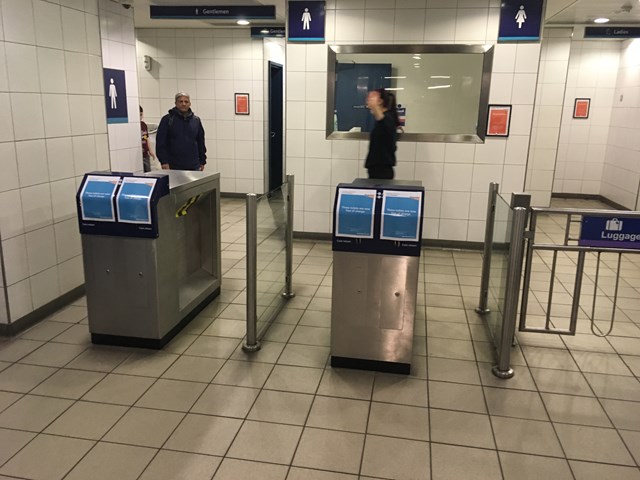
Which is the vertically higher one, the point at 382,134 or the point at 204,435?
the point at 382,134

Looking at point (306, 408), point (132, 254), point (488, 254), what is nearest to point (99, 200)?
point (132, 254)

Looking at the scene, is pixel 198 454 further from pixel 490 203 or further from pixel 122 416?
pixel 490 203

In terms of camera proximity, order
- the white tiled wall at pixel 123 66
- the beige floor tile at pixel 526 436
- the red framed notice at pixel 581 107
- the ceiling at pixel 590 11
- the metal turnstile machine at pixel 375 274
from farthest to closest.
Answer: the red framed notice at pixel 581 107, the ceiling at pixel 590 11, the white tiled wall at pixel 123 66, the metal turnstile machine at pixel 375 274, the beige floor tile at pixel 526 436

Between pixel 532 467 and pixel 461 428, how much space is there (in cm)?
39

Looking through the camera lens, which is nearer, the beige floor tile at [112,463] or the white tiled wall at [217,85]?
the beige floor tile at [112,463]

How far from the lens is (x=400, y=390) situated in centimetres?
306

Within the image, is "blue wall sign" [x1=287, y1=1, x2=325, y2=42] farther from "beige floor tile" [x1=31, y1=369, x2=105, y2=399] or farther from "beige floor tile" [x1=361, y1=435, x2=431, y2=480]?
"beige floor tile" [x1=361, y1=435, x2=431, y2=480]

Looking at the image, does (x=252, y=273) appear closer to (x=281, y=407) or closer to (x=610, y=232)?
(x=281, y=407)

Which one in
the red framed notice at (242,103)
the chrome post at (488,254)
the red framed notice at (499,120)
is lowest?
the chrome post at (488,254)

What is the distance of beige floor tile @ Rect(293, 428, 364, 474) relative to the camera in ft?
7.88

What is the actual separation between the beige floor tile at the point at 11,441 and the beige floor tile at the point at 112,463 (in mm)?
356

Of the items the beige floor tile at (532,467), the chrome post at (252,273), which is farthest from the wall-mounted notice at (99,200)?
the beige floor tile at (532,467)

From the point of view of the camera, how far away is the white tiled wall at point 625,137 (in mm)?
8016

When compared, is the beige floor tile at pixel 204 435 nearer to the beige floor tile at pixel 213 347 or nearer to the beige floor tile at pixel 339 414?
the beige floor tile at pixel 339 414
